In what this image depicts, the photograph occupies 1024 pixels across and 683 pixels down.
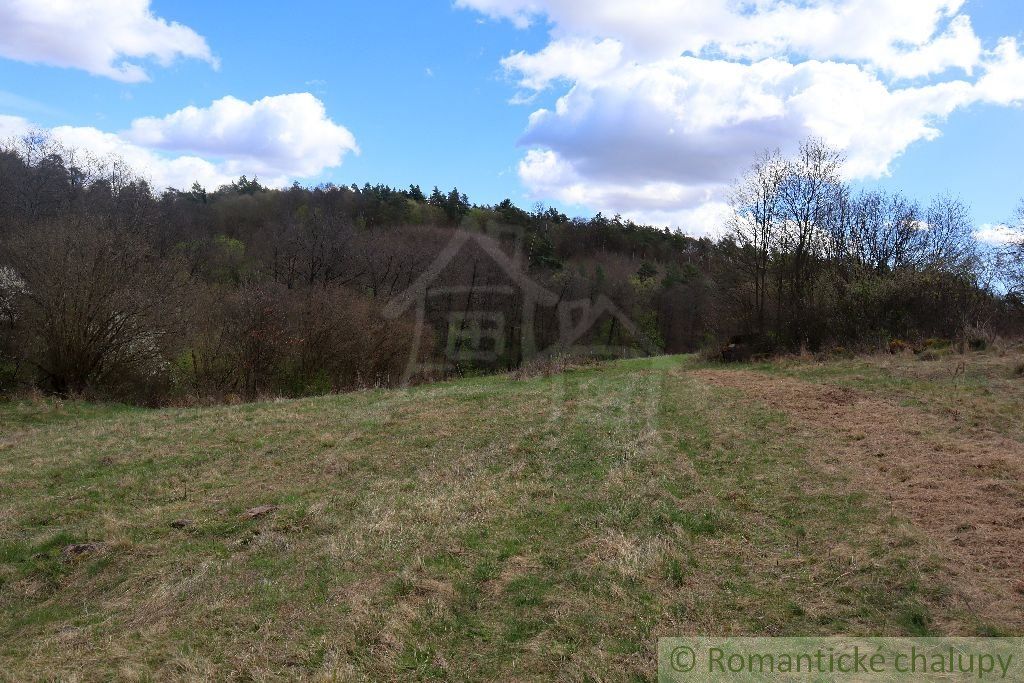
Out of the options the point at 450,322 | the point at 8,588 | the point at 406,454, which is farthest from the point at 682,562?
the point at 450,322

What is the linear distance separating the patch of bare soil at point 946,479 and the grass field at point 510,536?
0.03m

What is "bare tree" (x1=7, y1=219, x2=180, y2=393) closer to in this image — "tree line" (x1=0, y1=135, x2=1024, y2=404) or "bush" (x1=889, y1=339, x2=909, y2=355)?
"tree line" (x1=0, y1=135, x2=1024, y2=404)

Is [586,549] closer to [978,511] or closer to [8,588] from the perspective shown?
[978,511]

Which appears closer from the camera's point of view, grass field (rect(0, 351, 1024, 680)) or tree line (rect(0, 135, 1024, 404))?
grass field (rect(0, 351, 1024, 680))

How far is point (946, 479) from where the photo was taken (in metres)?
6.35

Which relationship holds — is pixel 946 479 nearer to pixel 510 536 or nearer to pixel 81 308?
pixel 510 536

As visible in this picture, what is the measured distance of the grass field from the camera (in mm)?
3922

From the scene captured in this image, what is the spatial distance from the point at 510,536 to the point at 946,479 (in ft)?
14.5

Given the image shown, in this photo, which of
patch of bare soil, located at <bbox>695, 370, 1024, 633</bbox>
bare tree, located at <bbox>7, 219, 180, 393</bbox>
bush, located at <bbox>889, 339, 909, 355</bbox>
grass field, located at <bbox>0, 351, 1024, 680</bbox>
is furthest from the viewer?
bare tree, located at <bbox>7, 219, 180, 393</bbox>

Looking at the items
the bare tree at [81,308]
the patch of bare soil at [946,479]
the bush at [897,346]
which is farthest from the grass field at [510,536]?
the bare tree at [81,308]

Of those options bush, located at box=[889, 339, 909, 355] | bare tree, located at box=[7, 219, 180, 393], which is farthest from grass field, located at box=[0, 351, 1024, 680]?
bare tree, located at box=[7, 219, 180, 393]

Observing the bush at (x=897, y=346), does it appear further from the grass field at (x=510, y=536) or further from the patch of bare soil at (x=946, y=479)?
the patch of bare soil at (x=946, y=479)

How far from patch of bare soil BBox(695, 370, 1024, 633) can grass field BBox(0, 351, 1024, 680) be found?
0.03 meters

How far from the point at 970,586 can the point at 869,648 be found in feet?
3.81
